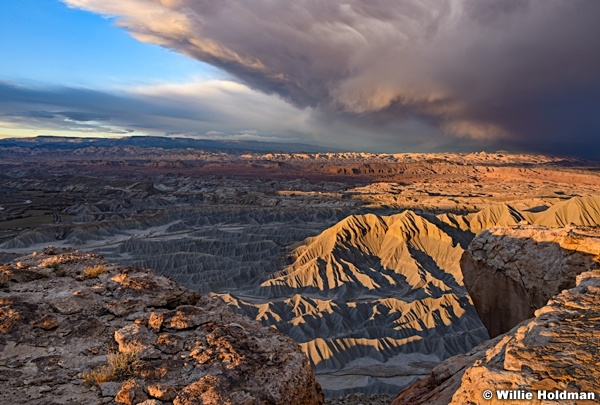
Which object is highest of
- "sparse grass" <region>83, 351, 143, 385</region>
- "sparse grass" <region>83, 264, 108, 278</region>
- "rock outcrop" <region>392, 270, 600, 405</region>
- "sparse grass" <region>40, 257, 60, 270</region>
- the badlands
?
"rock outcrop" <region>392, 270, 600, 405</region>

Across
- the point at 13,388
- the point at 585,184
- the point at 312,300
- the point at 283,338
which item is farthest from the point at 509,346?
the point at 585,184

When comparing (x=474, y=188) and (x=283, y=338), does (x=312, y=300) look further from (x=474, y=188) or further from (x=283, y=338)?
(x=474, y=188)

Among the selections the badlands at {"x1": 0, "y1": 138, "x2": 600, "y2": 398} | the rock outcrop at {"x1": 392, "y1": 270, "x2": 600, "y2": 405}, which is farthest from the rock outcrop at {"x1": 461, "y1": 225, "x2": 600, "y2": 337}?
the rock outcrop at {"x1": 392, "y1": 270, "x2": 600, "y2": 405}

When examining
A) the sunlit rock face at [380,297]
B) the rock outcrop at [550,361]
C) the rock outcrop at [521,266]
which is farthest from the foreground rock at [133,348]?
the sunlit rock face at [380,297]

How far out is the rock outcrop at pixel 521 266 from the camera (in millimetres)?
10297

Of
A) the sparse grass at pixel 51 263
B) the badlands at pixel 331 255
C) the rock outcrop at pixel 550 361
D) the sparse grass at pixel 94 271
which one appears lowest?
the badlands at pixel 331 255

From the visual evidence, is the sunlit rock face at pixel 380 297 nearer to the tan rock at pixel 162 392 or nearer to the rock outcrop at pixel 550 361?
the rock outcrop at pixel 550 361

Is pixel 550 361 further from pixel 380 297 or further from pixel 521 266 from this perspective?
pixel 380 297

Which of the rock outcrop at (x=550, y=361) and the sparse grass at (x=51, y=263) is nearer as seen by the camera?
the rock outcrop at (x=550, y=361)

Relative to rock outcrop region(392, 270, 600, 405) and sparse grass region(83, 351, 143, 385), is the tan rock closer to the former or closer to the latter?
sparse grass region(83, 351, 143, 385)

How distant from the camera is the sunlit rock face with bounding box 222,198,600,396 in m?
31.3

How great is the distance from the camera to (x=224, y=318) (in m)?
6.35

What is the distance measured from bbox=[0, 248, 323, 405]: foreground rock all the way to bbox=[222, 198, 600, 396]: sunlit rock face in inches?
877

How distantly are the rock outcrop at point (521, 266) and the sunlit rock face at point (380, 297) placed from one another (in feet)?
48.0
